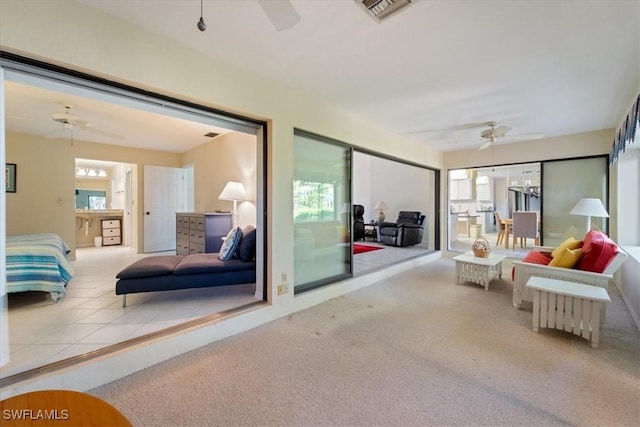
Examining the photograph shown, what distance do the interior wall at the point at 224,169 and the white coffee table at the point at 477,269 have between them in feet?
11.2

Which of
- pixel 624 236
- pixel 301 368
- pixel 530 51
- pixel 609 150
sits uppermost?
pixel 530 51

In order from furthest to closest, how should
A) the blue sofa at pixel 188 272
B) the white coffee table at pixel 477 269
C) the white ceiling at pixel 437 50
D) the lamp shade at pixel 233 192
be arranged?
the lamp shade at pixel 233 192, the white coffee table at pixel 477 269, the blue sofa at pixel 188 272, the white ceiling at pixel 437 50

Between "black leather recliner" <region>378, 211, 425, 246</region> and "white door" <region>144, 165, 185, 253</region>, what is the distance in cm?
541

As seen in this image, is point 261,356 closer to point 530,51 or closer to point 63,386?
point 63,386

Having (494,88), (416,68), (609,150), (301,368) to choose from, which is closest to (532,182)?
(609,150)

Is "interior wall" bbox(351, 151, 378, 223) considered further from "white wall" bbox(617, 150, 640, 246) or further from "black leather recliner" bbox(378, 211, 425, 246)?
"white wall" bbox(617, 150, 640, 246)

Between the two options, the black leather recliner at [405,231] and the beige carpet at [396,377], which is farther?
the black leather recliner at [405,231]

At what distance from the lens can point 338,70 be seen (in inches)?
97.2

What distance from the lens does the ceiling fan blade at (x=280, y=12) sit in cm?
117

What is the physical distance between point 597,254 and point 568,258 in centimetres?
23

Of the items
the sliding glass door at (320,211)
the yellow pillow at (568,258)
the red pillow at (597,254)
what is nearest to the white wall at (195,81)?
the sliding glass door at (320,211)

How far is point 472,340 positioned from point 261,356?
1.79 m

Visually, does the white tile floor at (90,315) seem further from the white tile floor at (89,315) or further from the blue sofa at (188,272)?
Answer: the blue sofa at (188,272)

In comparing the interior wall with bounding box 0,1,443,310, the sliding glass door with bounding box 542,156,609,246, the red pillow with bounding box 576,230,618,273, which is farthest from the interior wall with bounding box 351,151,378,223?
the red pillow with bounding box 576,230,618,273
